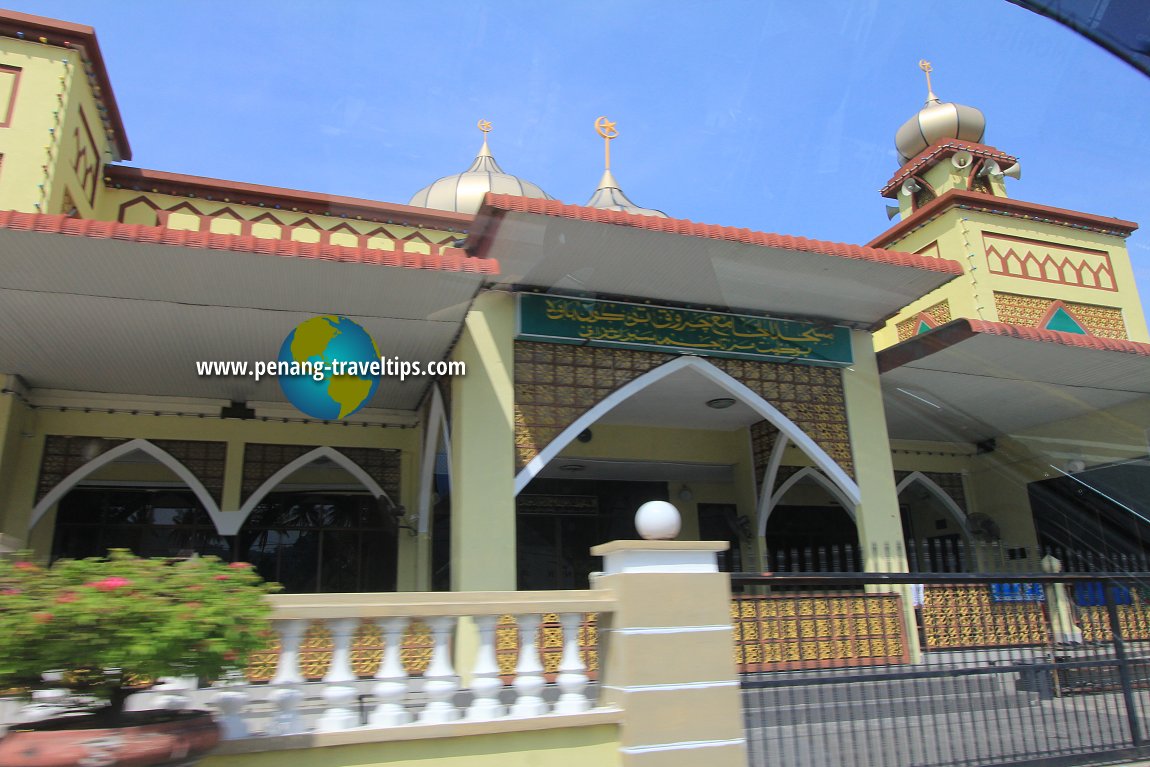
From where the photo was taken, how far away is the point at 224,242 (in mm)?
4637

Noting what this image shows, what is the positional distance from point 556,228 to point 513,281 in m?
0.76

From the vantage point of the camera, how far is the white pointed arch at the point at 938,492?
980 cm

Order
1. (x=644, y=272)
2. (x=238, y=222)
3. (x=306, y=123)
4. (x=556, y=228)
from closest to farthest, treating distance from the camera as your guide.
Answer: (x=306, y=123) < (x=556, y=228) < (x=644, y=272) < (x=238, y=222)

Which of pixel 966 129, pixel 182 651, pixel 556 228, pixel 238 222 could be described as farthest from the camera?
pixel 966 129

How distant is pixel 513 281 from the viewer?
5992mm

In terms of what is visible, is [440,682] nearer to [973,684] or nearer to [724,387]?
[973,684]

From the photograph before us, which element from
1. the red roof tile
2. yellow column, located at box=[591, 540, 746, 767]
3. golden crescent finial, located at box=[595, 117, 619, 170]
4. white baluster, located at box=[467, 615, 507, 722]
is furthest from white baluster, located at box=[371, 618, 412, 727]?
golden crescent finial, located at box=[595, 117, 619, 170]

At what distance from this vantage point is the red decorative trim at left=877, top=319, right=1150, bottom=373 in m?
6.60

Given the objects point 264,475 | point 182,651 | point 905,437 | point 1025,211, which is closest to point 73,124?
point 264,475

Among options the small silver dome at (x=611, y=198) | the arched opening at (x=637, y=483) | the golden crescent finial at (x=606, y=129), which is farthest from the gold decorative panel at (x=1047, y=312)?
the golden crescent finial at (x=606, y=129)

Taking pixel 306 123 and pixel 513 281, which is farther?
pixel 513 281

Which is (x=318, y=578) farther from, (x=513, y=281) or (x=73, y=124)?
(x=73, y=124)

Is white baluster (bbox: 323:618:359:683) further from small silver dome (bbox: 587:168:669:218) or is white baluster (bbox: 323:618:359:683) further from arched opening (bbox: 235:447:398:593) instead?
small silver dome (bbox: 587:168:669:218)

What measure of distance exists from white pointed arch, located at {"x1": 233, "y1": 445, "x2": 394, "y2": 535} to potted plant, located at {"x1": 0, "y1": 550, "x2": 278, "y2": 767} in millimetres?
5330
